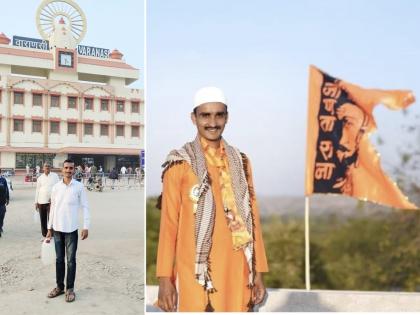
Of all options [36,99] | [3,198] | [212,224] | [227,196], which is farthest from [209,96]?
[3,198]

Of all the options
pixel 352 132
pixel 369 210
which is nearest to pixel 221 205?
pixel 352 132

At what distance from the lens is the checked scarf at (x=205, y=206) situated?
2.22 meters

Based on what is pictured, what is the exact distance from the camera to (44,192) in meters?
2.52

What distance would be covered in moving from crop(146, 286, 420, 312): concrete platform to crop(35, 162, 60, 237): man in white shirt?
78cm

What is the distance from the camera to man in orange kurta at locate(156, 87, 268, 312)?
2215 millimetres

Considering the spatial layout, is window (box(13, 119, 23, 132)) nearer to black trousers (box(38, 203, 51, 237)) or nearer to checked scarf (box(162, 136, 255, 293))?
black trousers (box(38, 203, 51, 237))

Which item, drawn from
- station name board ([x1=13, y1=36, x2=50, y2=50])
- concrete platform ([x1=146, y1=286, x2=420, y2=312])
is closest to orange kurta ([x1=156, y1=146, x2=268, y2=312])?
concrete platform ([x1=146, y1=286, x2=420, y2=312])

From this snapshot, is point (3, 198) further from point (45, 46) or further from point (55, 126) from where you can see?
point (45, 46)

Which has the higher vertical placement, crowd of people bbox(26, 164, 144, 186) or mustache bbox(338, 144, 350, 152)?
mustache bbox(338, 144, 350, 152)

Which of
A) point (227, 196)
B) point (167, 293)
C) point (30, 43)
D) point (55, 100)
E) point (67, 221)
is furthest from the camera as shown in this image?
point (55, 100)

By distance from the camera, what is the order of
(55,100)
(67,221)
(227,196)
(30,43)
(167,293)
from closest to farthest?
(167,293)
(227,196)
(67,221)
(30,43)
(55,100)

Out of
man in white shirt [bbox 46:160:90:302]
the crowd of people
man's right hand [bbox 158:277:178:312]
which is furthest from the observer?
the crowd of people

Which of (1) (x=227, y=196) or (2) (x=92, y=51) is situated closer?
(1) (x=227, y=196)

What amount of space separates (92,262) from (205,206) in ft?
2.77
